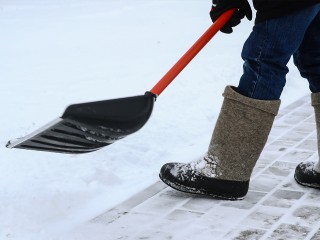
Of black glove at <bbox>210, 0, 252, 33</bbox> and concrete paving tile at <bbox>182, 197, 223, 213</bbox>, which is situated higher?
black glove at <bbox>210, 0, 252, 33</bbox>

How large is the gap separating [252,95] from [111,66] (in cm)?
345

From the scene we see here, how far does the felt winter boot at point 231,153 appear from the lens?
236 centimetres

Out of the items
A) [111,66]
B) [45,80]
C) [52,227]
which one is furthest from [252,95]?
[111,66]

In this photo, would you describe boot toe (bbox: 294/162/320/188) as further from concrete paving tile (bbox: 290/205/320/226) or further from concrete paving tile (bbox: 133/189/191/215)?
concrete paving tile (bbox: 133/189/191/215)

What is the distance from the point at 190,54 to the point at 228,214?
0.66m

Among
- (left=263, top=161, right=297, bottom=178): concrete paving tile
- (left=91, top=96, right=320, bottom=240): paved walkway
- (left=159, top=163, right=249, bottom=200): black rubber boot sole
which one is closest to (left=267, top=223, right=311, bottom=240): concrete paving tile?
(left=91, top=96, right=320, bottom=240): paved walkway

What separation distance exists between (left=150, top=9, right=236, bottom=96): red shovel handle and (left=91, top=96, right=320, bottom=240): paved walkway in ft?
1.67

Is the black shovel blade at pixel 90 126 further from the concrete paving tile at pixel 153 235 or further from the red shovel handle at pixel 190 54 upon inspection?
the concrete paving tile at pixel 153 235

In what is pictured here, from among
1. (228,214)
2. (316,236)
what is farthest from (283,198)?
(316,236)

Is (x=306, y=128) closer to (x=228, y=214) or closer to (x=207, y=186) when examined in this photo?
(x=207, y=186)

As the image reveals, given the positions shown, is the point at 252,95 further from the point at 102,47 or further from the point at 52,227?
the point at 102,47

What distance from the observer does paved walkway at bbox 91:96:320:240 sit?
84.0 inches

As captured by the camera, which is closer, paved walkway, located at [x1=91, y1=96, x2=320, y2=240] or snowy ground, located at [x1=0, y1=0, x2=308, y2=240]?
paved walkway, located at [x1=91, y1=96, x2=320, y2=240]

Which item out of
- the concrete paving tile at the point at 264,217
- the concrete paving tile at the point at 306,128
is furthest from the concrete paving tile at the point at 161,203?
the concrete paving tile at the point at 306,128
